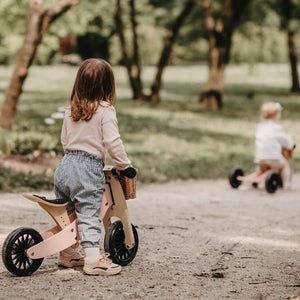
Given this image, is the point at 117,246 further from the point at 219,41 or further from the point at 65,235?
the point at 219,41

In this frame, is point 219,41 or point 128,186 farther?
point 219,41

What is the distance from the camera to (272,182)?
27.2ft

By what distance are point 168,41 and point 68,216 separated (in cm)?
1984

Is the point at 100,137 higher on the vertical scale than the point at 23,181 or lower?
higher

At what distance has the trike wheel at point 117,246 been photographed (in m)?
4.34

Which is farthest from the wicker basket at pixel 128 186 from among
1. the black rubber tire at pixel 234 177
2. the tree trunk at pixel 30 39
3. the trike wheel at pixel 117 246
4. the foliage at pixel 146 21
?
the foliage at pixel 146 21

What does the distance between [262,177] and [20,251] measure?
5032mm

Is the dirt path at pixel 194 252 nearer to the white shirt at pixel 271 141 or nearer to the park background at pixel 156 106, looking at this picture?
the white shirt at pixel 271 141

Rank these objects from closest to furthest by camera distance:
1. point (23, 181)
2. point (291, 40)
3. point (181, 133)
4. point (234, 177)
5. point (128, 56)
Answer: point (23, 181), point (234, 177), point (181, 133), point (128, 56), point (291, 40)

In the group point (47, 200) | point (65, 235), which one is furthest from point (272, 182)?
point (47, 200)

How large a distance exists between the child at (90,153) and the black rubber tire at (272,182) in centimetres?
435

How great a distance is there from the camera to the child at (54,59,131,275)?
163 inches

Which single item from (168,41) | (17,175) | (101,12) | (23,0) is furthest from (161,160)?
(101,12)

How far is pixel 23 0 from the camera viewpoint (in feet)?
57.8
